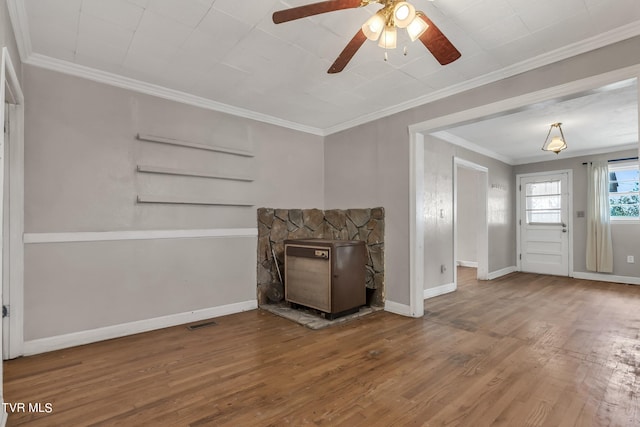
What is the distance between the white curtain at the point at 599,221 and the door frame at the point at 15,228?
323 inches

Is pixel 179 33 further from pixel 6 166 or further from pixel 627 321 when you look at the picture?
pixel 627 321

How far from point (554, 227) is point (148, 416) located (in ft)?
24.5

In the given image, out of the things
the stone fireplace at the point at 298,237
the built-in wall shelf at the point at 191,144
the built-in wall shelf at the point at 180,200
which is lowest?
the stone fireplace at the point at 298,237

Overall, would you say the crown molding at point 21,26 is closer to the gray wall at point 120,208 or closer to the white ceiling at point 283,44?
the white ceiling at point 283,44

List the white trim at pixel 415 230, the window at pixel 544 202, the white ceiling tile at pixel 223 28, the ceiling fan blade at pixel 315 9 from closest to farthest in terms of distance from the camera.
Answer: the ceiling fan blade at pixel 315 9 < the white ceiling tile at pixel 223 28 < the white trim at pixel 415 230 < the window at pixel 544 202

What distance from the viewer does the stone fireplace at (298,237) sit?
3980 millimetres

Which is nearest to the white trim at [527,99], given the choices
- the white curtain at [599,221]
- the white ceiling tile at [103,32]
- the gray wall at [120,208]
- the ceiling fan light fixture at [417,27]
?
the ceiling fan light fixture at [417,27]

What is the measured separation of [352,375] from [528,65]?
2.92m

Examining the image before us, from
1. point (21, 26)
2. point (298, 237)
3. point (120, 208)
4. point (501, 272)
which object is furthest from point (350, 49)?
point (501, 272)

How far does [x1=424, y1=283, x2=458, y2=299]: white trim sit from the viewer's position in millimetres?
4535

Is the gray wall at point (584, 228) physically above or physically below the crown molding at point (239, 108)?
below

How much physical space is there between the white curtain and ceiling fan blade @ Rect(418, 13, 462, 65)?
19.0 ft

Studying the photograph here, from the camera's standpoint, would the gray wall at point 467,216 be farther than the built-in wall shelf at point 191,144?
Yes

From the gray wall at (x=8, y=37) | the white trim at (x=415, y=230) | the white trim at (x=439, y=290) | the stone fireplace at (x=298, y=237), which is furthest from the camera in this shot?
the white trim at (x=439, y=290)
